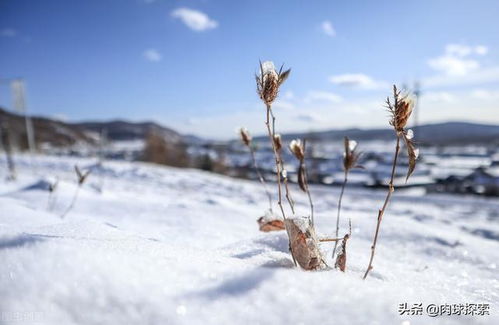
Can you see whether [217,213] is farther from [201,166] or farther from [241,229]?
[201,166]

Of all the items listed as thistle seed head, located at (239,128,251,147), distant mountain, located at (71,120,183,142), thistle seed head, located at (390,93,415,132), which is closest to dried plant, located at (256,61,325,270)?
thistle seed head, located at (390,93,415,132)

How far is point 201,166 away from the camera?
31344 millimetres

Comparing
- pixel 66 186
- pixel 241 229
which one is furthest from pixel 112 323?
pixel 66 186

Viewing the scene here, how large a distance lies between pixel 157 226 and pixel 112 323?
4.48ft

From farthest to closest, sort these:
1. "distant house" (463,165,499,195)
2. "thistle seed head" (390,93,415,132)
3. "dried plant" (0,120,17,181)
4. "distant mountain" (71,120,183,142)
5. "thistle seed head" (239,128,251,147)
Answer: "distant mountain" (71,120,183,142) < "distant house" (463,165,499,195) < "dried plant" (0,120,17,181) < "thistle seed head" (239,128,251,147) < "thistle seed head" (390,93,415,132)

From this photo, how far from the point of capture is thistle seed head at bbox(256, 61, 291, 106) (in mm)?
950

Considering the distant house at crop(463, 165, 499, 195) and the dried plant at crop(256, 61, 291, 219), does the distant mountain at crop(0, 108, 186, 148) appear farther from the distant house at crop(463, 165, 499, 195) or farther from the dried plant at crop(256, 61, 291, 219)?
the dried plant at crop(256, 61, 291, 219)

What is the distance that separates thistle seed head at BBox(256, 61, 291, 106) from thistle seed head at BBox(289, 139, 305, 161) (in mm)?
384

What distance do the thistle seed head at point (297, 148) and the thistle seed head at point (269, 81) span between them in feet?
1.26

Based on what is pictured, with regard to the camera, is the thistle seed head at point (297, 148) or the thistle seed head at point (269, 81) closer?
the thistle seed head at point (269, 81)

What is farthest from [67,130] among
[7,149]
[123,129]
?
[7,149]

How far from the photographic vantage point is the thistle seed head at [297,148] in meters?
1.32

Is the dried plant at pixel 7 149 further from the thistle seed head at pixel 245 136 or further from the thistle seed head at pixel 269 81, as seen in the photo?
the thistle seed head at pixel 269 81

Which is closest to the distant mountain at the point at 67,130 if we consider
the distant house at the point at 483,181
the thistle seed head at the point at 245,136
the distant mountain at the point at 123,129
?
the distant mountain at the point at 123,129
